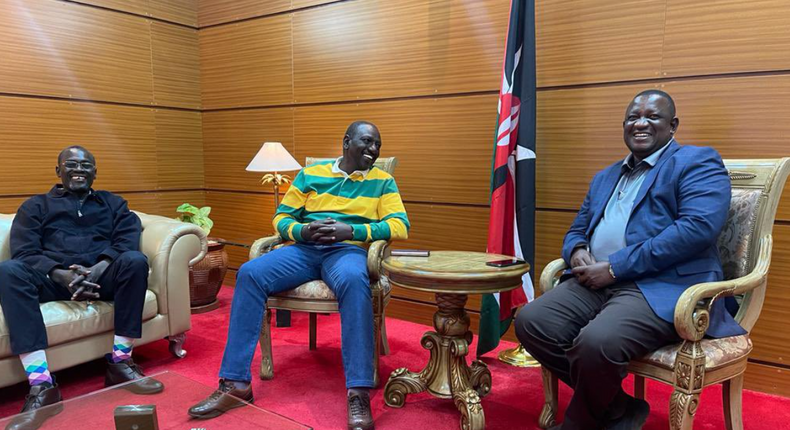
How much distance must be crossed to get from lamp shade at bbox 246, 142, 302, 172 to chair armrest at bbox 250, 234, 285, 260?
3.11ft

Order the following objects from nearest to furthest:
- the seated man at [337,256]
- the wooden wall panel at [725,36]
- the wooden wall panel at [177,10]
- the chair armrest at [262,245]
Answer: the seated man at [337,256] → the wooden wall panel at [725,36] → the chair armrest at [262,245] → the wooden wall panel at [177,10]

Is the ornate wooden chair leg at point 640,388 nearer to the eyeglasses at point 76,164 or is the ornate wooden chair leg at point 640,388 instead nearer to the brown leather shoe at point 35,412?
the brown leather shoe at point 35,412

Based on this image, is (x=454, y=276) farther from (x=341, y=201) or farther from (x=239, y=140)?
(x=239, y=140)

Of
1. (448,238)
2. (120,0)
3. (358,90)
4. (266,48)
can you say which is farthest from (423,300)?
(120,0)

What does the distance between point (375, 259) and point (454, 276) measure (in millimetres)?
564

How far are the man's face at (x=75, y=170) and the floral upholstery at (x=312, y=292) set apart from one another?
1.25 metres

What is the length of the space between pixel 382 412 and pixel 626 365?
3.54 ft

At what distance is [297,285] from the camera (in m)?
2.55

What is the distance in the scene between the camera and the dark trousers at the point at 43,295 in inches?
91.2

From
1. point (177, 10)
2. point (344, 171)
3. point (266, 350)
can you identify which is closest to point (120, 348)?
point (266, 350)

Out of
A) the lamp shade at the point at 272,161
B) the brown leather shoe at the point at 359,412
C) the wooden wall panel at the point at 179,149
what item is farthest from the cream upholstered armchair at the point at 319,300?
the wooden wall panel at the point at 179,149

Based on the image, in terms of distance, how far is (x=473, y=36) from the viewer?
3.29 m

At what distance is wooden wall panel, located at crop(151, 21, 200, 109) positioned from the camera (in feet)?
14.8

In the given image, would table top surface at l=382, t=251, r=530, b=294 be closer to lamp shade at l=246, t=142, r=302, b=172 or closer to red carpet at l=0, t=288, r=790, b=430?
red carpet at l=0, t=288, r=790, b=430
